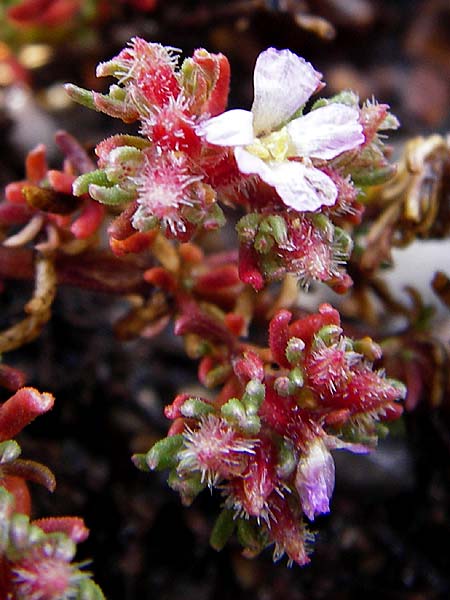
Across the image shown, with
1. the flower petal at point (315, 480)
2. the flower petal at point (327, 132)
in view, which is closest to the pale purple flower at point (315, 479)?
the flower petal at point (315, 480)

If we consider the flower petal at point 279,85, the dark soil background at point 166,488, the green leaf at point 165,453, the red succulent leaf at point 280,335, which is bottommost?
the dark soil background at point 166,488

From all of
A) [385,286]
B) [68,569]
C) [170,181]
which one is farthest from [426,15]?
[68,569]

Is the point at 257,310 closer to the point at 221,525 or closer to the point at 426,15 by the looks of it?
the point at 221,525

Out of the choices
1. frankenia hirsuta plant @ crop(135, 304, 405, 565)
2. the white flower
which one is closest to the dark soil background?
frankenia hirsuta plant @ crop(135, 304, 405, 565)

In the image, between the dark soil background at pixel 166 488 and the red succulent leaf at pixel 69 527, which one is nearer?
the red succulent leaf at pixel 69 527

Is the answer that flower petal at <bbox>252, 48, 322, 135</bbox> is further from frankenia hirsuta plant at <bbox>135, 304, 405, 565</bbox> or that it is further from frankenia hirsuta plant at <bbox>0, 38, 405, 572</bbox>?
frankenia hirsuta plant at <bbox>135, 304, 405, 565</bbox>

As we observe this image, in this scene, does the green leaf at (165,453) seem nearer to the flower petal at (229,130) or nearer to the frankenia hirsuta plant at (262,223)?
the frankenia hirsuta plant at (262,223)
